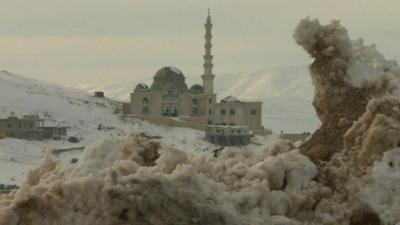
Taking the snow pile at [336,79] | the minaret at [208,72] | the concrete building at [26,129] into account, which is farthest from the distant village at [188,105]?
the snow pile at [336,79]

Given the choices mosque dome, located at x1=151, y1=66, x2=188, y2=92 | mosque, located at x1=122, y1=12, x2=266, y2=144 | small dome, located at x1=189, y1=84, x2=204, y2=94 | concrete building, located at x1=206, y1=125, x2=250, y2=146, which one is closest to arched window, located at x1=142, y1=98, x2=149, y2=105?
mosque, located at x1=122, y1=12, x2=266, y2=144

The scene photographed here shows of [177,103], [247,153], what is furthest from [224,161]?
[177,103]

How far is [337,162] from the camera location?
19.5 feet

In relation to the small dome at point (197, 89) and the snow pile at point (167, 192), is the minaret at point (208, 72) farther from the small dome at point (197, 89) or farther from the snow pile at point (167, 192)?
the snow pile at point (167, 192)

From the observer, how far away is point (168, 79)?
11538 cm

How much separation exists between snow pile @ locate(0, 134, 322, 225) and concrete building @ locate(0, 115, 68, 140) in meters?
90.8

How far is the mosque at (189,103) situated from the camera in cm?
11369

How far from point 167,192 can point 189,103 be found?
110522 millimetres

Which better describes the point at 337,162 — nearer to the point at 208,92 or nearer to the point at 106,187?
the point at 106,187

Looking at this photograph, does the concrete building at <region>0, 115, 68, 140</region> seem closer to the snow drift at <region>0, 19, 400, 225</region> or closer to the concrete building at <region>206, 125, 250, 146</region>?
the concrete building at <region>206, 125, 250, 146</region>

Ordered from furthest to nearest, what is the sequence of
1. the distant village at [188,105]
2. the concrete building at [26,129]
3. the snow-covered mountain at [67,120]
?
the distant village at [188,105], the concrete building at [26,129], the snow-covered mountain at [67,120]

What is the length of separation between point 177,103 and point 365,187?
111m

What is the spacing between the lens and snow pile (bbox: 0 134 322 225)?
5293 millimetres

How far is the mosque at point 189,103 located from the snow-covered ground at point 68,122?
3180 millimetres
